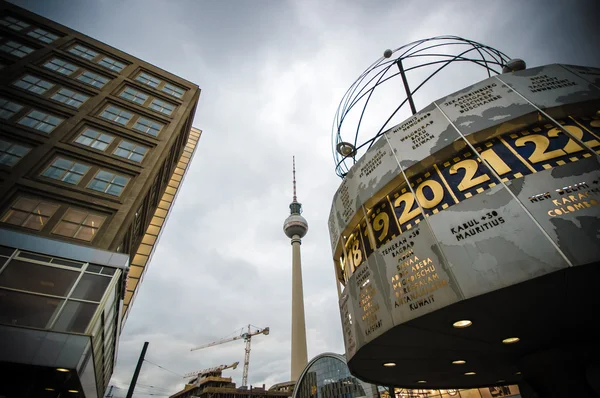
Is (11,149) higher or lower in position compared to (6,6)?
lower

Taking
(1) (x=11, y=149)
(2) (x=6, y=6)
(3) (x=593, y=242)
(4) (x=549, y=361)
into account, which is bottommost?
(4) (x=549, y=361)

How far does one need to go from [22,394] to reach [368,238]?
14.2m

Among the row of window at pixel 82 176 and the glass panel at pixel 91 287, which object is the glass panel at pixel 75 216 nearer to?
the row of window at pixel 82 176

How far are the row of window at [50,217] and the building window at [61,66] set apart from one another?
14087mm

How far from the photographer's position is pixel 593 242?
4.12m

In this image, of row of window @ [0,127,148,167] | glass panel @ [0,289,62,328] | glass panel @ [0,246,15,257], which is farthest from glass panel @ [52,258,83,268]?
row of window @ [0,127,148,167]

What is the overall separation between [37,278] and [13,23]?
1051 inches

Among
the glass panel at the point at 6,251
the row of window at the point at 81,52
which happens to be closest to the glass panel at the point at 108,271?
the glass panel at the point at 6,251

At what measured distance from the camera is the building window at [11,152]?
1472cm

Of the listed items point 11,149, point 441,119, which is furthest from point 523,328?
point 11,149

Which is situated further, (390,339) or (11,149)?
(11,149)

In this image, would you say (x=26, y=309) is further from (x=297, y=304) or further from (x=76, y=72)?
(x=297, y=304)

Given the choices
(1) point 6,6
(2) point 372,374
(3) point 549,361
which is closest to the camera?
(3) point 549,361

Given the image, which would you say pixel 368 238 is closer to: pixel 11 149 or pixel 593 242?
pixel 593 242
